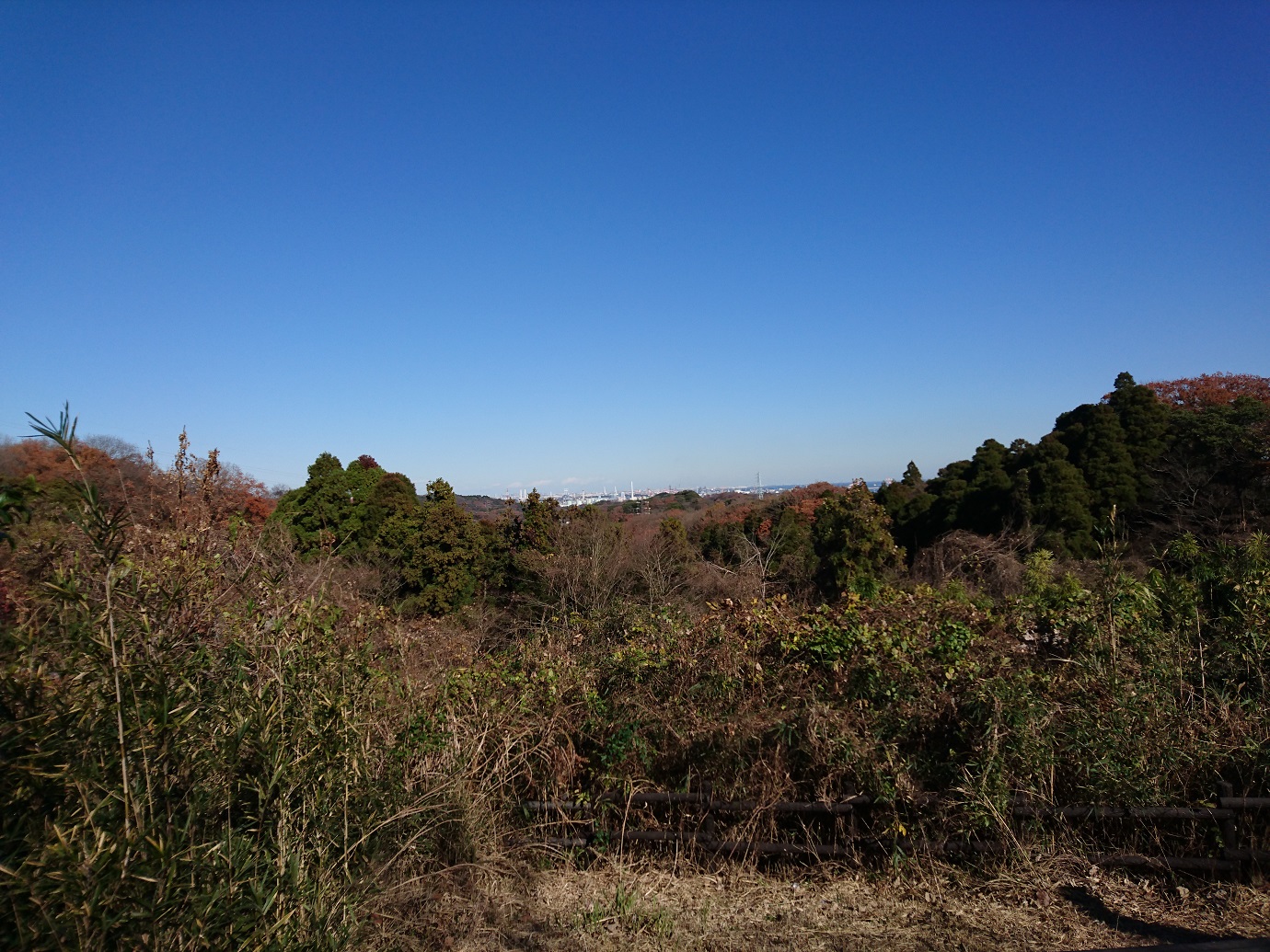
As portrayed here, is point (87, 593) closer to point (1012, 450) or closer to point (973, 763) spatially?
point (973, 763)

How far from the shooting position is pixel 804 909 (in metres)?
3.71

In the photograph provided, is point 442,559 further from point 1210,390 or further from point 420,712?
point 1210,390

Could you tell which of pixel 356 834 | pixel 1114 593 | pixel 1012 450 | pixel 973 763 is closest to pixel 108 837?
pixel 356 834

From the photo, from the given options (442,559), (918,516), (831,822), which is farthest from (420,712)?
(918,516)

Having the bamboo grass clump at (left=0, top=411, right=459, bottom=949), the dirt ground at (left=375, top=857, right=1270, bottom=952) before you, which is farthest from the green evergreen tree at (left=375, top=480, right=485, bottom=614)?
the bamboo grass clump at (left=0, top=411, right=459, bottom=949)

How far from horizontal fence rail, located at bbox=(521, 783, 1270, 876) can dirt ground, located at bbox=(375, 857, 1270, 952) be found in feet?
0.33

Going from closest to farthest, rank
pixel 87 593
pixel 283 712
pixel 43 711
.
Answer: pixel 43 711, pixel 87 593, pixel 283 712

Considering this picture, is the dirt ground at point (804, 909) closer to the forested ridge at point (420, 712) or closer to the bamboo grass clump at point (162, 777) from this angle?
the forested ridge at point (420, 712)

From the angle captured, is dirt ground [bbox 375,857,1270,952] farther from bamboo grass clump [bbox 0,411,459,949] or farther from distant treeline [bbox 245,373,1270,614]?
distant treeline [bbox 245,373,1270,614]

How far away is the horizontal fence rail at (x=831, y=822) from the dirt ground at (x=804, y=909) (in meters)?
0.10

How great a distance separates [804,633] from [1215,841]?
2399 mm

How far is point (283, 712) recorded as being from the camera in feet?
9.11

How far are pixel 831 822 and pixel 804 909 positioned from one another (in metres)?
0.60

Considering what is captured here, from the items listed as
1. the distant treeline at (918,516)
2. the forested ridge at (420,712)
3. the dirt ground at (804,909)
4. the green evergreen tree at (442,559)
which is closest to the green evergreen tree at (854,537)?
the distant treeline at (918,516)
